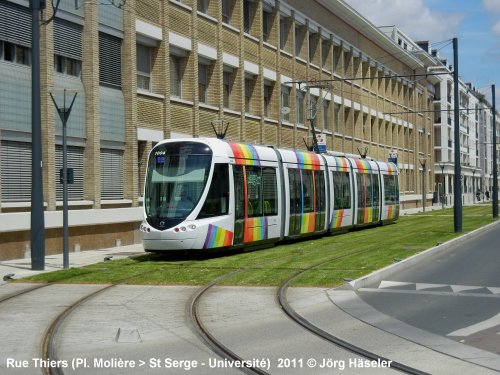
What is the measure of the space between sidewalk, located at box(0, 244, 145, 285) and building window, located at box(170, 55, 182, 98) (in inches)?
275

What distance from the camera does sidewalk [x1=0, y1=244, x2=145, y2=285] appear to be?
18484mm

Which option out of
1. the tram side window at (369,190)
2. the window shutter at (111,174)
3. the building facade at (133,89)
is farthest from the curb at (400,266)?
the window shutter at (111,174)

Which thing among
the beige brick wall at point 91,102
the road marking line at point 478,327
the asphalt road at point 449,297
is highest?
the beige brick wall at point 91,102

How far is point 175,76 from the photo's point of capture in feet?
102

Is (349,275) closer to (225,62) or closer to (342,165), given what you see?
(342,165)

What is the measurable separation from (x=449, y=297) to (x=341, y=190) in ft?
57.6

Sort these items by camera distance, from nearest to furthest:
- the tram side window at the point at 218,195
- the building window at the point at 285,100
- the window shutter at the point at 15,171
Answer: the tram side window at the point at 218,195, the window shutter at the point at 15,171, the building window at the point at 285,100

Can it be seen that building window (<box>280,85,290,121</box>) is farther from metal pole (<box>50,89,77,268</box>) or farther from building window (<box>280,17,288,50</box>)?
metal pole (<box>50,89,77,268</box>)

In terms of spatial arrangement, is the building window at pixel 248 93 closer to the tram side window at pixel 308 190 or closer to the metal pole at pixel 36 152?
the tram side window at pixel 308 190

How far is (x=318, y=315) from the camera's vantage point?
11.7 metres

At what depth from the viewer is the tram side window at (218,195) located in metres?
20.2

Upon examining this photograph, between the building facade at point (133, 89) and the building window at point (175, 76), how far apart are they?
4cm

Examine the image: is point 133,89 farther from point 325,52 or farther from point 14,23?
A: point 325,52

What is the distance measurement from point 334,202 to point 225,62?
27.3 feet
